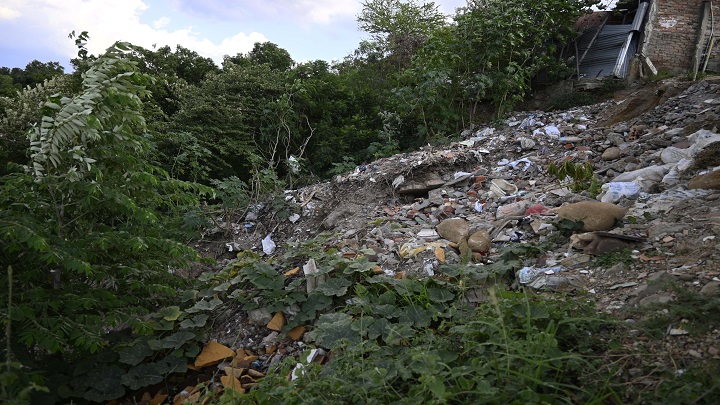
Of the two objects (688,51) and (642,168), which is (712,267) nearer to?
(642,168)

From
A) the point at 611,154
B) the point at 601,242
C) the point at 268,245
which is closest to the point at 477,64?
the point at 611,154

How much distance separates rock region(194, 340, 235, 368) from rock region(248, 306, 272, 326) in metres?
0.26

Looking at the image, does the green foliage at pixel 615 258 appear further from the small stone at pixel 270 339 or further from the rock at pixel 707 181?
the small stone at pixel 270 339

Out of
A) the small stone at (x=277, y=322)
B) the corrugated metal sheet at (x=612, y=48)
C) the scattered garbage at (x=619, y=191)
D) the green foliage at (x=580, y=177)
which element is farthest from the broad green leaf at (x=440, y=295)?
the corrugated metal sheet at (x=612, y=48)

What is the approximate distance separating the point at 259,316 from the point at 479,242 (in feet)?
5.61

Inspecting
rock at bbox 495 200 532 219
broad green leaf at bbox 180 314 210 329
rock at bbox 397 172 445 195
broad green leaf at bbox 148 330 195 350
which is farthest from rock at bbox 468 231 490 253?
broad green leaf at bbox 148 330 195 350

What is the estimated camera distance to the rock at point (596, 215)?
3.03 m

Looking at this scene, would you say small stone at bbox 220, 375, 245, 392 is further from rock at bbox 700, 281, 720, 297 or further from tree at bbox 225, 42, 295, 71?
tree at bbox 225, 42, 295, 71

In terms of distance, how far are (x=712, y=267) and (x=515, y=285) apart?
38.3 inches

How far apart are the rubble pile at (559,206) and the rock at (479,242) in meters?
0.01

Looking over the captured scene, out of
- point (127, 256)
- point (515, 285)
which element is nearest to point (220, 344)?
point (127, 256)

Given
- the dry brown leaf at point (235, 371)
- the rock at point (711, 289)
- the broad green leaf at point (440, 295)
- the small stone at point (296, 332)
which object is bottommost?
the dry brown leaf at point (235, 371)

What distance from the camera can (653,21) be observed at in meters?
8.45

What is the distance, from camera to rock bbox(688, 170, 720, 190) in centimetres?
308
